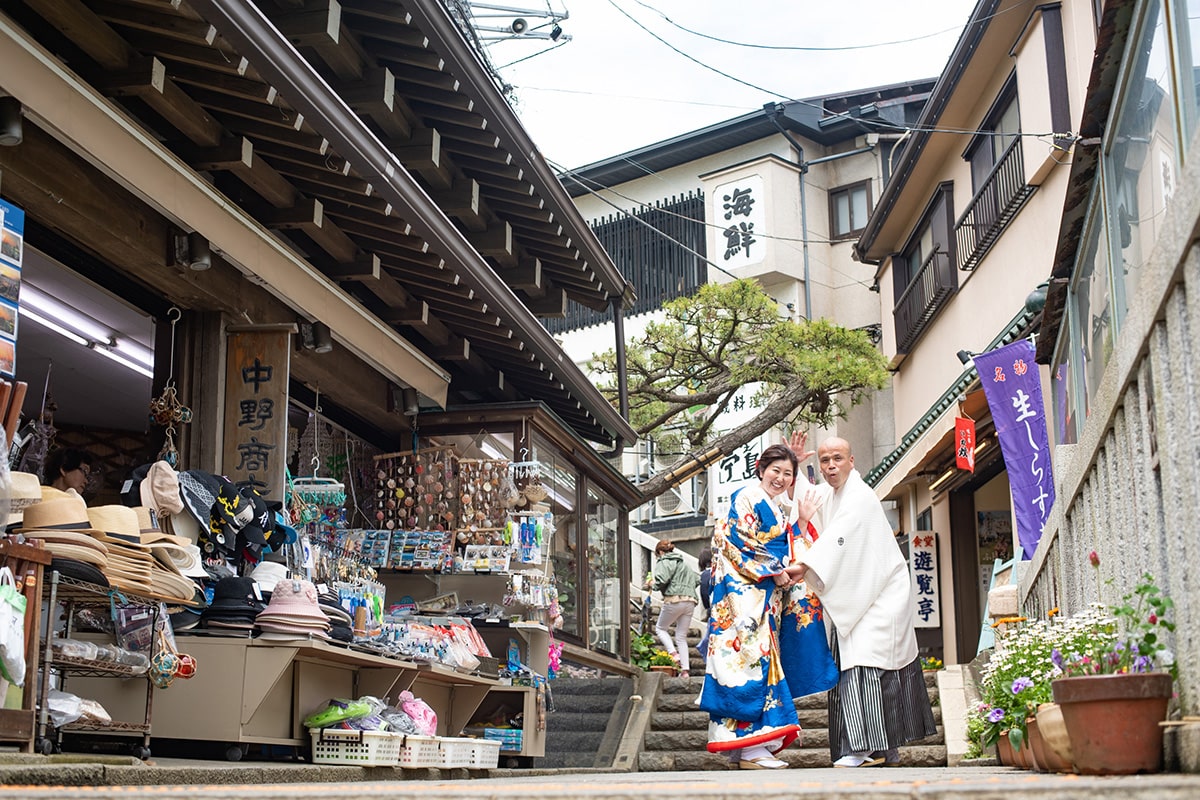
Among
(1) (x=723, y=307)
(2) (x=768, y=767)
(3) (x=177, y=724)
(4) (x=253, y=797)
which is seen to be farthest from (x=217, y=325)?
(1) (x=723, y=307)

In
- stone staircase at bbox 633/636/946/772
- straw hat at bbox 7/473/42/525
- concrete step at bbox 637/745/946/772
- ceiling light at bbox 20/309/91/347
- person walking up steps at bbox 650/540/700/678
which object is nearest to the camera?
straw hat at bbox 7/473/42/525

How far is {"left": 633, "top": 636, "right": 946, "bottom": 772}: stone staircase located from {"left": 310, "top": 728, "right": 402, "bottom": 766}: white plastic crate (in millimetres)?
4031

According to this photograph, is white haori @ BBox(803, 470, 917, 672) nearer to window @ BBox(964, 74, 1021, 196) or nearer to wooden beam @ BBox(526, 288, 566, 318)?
wooden beam @ BBox(526, 288, 566, 318)

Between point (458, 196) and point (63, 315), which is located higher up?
point (458, 196)

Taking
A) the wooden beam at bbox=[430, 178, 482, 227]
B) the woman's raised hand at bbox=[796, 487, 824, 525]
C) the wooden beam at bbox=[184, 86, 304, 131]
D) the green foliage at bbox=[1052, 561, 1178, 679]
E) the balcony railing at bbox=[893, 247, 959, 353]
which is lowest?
the green foliage at bbox=[1052, 561, 1178, 679]

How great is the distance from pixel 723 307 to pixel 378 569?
1143cm

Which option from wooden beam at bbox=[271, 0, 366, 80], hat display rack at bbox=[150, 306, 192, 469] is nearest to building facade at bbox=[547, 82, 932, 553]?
wooden beam at bbox=[271, 0, 366, 80]

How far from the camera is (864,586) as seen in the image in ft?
28.6

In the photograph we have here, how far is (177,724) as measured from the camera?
7383mm

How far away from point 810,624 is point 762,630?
41cm

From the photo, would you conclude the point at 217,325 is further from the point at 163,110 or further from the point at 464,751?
the point at 464,751

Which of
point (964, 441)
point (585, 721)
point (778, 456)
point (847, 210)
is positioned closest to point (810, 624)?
point (778, 456)

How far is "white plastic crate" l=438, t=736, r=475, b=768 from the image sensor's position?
931cm

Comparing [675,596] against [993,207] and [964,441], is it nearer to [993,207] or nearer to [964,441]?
[964,441]
